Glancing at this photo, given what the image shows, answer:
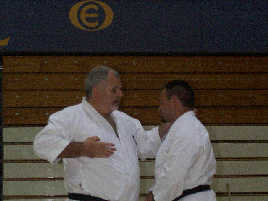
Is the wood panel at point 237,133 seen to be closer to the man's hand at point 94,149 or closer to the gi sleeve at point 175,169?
the gi sleeve at point 175,169

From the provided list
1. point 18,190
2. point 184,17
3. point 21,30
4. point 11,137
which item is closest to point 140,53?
point 184,17

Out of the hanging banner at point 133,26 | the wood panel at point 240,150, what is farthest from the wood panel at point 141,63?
the wood panel at point 240,150

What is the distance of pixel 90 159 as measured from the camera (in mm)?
2896

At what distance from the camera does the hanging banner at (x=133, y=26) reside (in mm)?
5188

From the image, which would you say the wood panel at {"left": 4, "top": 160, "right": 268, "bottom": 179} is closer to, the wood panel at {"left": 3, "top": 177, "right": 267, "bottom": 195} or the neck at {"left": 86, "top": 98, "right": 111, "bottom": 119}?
the wood panel at {"left": 3, "top": 177, "right": 267, "bottom": 195}

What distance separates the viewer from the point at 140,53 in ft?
17.4

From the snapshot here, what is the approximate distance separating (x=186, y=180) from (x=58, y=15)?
3332 mm

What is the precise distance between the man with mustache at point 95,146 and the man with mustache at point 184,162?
28 cm

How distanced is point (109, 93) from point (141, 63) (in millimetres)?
2363

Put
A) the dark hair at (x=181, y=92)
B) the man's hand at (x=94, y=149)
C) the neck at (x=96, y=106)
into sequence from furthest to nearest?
the neck at (x=96, y=106)
the dark hair at (x=181, y=92)
the man's hand at (x=94, y=149)

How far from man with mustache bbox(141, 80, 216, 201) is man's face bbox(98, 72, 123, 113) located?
0.46 m

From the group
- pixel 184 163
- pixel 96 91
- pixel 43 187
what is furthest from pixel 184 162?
pixel 43 187

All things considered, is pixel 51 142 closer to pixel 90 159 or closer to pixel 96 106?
pixel 90 159

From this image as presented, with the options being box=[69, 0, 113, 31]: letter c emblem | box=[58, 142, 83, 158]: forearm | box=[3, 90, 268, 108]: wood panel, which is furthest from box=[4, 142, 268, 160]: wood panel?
box=[58, 142, 83, 158]: forearm
